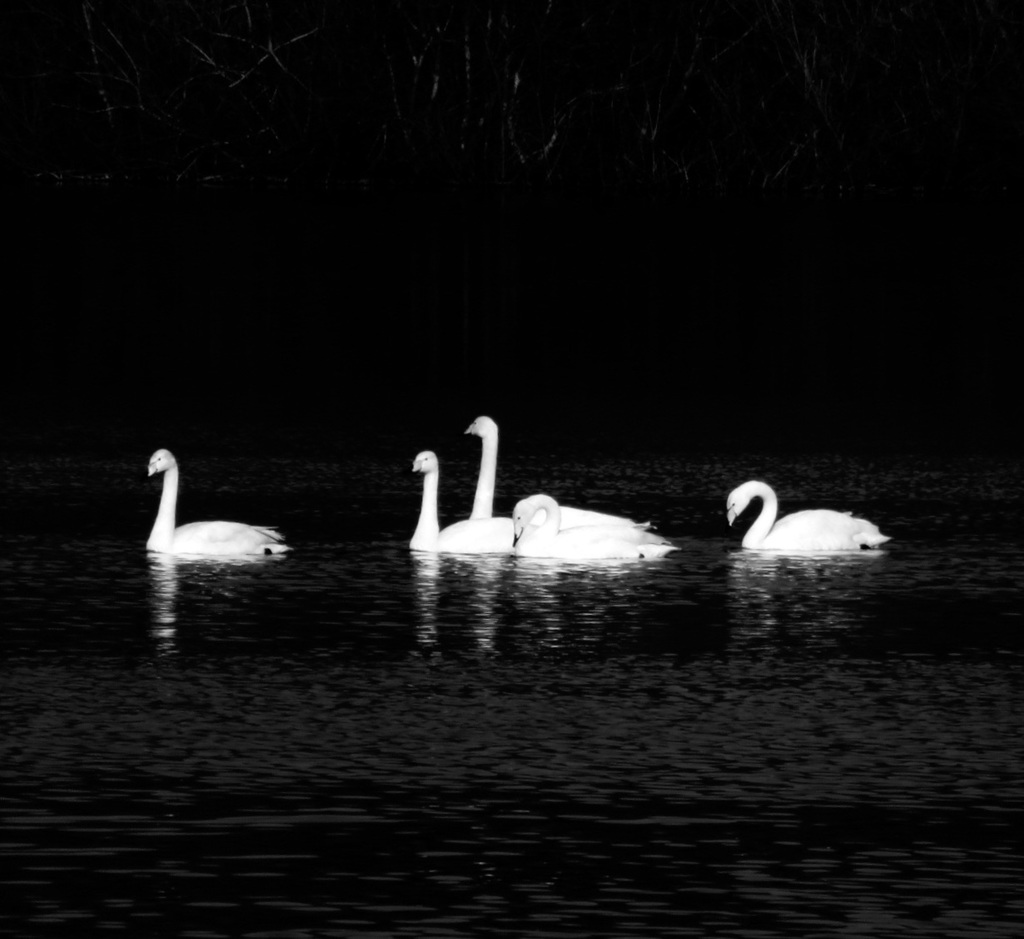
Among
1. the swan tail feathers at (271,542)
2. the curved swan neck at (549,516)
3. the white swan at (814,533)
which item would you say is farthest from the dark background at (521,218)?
the swan tail feathers at (271,542)

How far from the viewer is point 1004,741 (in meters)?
12.7

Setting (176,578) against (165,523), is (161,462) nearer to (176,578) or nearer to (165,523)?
(165,523)

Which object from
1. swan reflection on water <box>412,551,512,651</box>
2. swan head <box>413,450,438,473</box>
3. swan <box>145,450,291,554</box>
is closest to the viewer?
swan reflection on water <box>412,551,512,651</box>

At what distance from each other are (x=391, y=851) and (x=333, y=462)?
41.5 feet

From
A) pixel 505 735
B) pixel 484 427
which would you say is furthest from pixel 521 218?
pixel 505 735

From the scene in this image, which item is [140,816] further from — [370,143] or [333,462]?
[370,143]

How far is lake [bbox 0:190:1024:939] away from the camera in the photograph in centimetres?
1038

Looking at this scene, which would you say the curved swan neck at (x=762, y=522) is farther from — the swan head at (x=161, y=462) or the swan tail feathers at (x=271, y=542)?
the swan head at (x=161, y=462)

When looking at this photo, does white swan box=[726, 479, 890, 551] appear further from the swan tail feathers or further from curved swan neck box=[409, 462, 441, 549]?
the swan tail feathers

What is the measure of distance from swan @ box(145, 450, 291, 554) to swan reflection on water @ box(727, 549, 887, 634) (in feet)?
9.46

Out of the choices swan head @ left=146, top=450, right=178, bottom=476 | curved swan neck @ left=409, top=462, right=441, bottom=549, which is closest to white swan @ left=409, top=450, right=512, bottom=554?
curved swan neck @ left=409, top=462, right=441, bottom=549

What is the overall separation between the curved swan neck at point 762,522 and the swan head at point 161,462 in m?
3.72

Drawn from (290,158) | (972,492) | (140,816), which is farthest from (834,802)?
(290,158)

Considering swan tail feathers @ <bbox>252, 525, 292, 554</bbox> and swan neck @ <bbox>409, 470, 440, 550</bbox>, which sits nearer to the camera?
swan tail feathers @ <bbox>252, 525, 292, 554</bbox>
